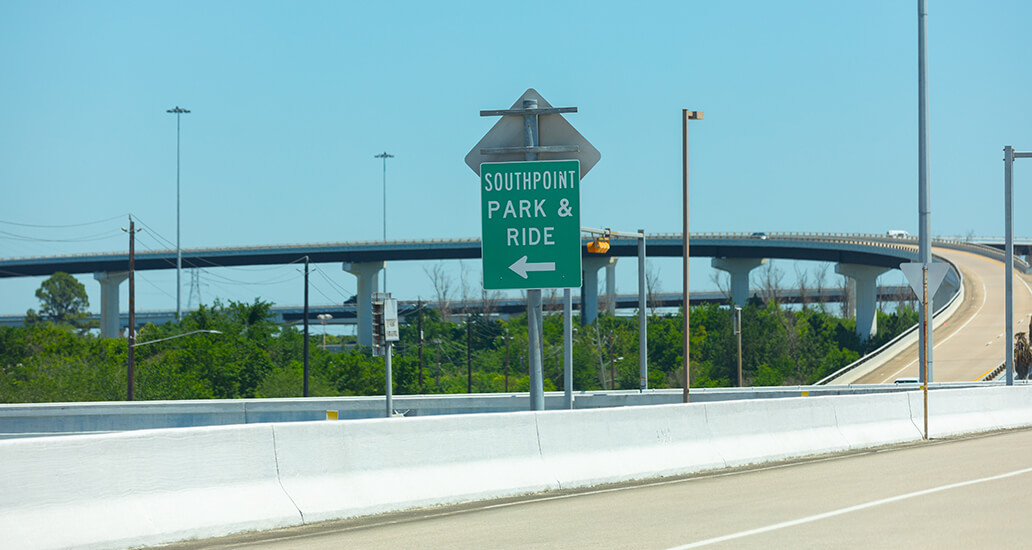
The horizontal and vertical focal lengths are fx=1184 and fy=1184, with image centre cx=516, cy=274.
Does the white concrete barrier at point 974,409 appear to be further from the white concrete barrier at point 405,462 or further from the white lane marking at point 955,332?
the white lane marking at point 955,332

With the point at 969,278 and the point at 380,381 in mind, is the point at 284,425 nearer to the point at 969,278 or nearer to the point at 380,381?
the point at 380,381

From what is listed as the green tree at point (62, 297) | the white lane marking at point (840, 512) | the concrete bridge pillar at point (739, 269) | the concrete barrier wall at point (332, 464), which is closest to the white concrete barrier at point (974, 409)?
the concrete barrier wall at point (332, 464)

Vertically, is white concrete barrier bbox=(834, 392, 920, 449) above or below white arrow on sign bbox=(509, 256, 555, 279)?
below

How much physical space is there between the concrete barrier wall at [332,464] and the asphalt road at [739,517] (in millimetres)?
295

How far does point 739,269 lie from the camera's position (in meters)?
121

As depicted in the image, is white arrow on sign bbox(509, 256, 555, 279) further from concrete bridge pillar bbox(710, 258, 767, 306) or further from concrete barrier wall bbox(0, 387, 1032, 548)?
concrete bridge pillar bbox(710, 258, 767, 306)

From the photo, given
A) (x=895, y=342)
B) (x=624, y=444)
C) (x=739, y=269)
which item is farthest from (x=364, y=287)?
(x=624, y=444)

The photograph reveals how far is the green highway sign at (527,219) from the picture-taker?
47.5 feet

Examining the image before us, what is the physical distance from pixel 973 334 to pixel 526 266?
68829 mm

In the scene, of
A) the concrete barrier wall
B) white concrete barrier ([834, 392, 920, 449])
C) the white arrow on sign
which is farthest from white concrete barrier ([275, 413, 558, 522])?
white concrete barrier ([834, 392, 920, 449])

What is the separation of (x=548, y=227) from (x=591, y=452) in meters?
2.85

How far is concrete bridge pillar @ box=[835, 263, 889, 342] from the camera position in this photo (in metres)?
110

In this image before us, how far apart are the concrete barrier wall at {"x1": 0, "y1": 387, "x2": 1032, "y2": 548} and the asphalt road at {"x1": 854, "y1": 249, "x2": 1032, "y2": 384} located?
42.1 meters

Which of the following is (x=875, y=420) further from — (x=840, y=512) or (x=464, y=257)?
(x=464, y=257)
